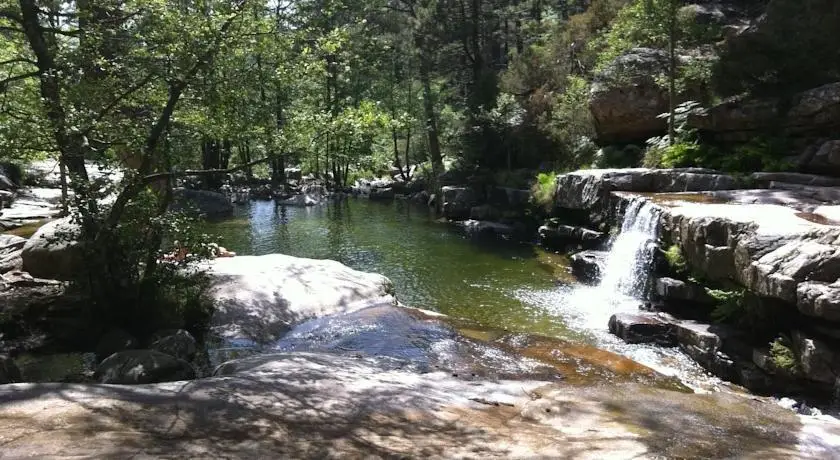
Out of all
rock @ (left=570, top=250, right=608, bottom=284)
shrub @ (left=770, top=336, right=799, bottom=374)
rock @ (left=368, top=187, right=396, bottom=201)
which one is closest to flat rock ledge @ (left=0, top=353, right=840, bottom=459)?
shrub @ (left=770, top=336, right=799, bottom=374)

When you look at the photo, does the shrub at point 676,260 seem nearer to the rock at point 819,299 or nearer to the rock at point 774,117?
the rock at point 819,299

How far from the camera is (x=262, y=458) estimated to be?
351cm

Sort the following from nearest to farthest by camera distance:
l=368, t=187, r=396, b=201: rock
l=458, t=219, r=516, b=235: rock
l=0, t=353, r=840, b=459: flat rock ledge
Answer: l=0, t=353, r=840, b=459: flat rock ledge → l=458, t=219, r=516, b=235: rock → l=368, t=187, r=396, b=201: rock

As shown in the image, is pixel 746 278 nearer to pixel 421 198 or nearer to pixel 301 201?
pixel 421 198

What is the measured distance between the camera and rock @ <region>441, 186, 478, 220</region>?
23656 mm

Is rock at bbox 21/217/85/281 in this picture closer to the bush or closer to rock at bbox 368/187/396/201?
the bush

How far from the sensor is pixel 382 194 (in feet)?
108

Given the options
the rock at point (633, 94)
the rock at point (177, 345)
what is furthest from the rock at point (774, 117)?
the rock at point (177, 345)

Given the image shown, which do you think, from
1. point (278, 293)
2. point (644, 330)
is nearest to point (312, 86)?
point (278, 293)

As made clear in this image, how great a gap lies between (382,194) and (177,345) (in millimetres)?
25216

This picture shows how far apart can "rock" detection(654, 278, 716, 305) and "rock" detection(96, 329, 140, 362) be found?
29.5 feet

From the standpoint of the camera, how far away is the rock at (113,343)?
8.09 metres

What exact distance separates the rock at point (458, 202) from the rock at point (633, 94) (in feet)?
21.5

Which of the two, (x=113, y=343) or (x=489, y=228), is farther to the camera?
(x=489, y=228)
